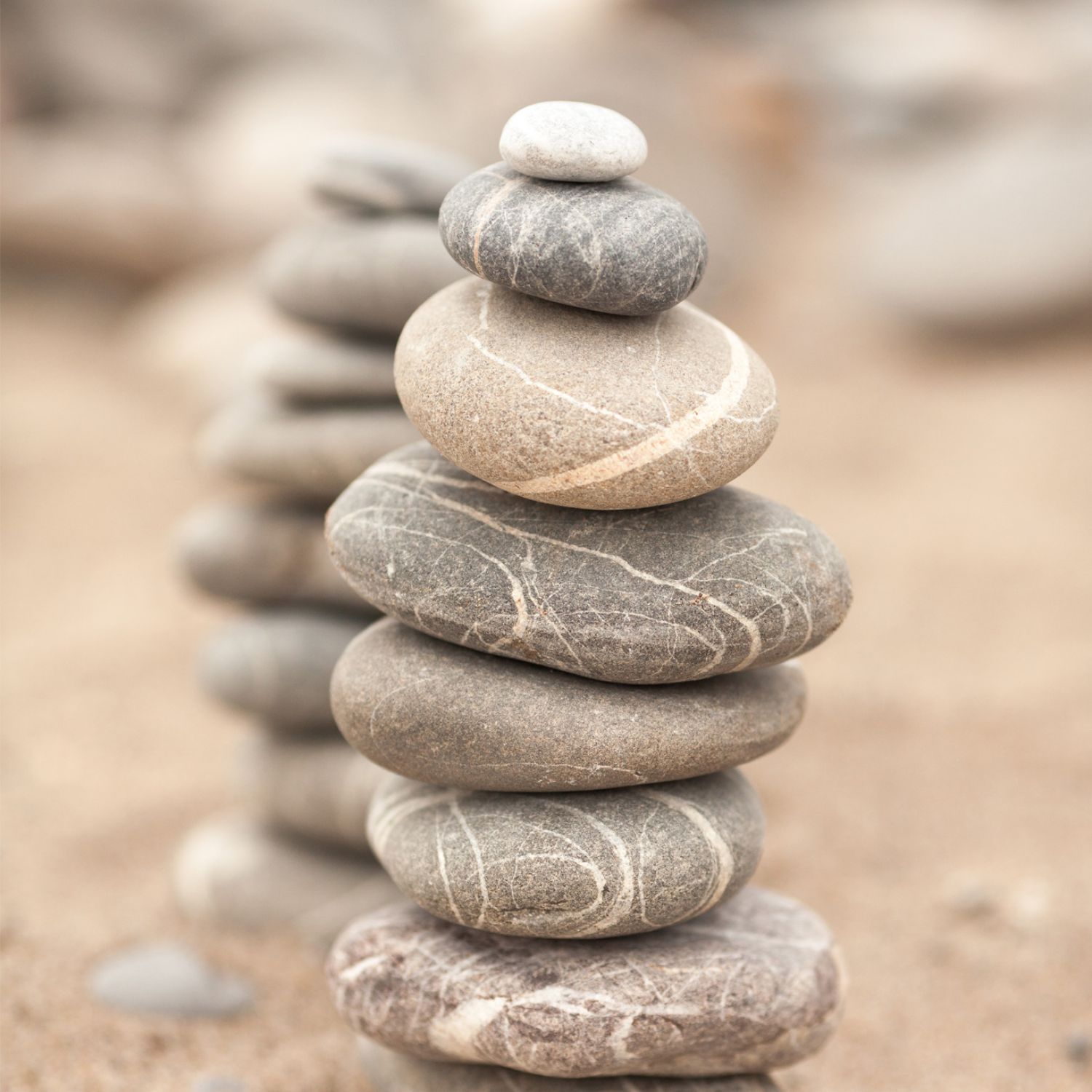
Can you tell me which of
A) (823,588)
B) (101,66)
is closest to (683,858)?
(823,588)

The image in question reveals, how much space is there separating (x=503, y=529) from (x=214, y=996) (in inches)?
67.4

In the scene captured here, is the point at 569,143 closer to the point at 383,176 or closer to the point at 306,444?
the point at 383,176

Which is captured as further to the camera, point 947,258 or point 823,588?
point 947,258

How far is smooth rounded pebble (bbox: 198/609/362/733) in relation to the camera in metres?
3.89

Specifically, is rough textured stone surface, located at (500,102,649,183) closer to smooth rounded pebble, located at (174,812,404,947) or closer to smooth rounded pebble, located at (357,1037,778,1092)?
smooth rounded pebble, located at (357,1037,778,1092)

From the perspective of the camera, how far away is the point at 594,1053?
256cm

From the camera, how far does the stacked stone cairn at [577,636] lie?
97.5 inches

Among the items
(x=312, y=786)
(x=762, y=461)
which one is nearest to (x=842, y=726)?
(x=312, y=786)

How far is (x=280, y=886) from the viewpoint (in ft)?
13.1

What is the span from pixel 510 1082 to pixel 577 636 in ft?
3.20

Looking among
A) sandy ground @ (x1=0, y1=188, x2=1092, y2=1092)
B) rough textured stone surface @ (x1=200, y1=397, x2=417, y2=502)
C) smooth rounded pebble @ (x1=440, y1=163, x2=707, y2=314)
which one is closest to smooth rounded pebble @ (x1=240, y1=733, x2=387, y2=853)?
sandy ground @ (x1=0, y1=188, x2=1092, y2=1092)

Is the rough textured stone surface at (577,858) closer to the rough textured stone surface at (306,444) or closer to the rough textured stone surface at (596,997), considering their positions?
the rough textured stone surface at (596,997)

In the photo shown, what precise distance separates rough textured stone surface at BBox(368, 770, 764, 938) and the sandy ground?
871 mm

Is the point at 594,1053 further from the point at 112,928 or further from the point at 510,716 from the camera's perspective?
the point at 112,928
